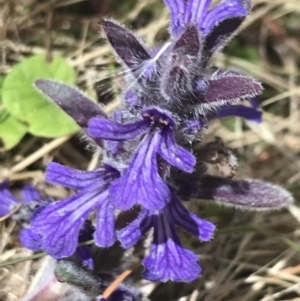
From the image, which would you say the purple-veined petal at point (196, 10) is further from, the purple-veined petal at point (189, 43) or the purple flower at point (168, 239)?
the purple flower at point (168, 239)

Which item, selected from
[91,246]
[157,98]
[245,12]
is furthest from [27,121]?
[245,12]

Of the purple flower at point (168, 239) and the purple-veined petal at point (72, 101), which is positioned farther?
the purple-veined petal at point (72, 101)

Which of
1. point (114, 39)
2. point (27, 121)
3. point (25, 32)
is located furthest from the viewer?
point (25, 32)

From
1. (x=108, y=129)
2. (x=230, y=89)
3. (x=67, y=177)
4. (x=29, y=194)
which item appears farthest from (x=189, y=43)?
(x=29, y=194)

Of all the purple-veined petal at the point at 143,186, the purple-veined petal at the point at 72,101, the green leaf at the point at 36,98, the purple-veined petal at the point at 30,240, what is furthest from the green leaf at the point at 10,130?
the purple-veined petal at the point at 143,186

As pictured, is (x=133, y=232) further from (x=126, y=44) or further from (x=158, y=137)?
(x=126, y=44)

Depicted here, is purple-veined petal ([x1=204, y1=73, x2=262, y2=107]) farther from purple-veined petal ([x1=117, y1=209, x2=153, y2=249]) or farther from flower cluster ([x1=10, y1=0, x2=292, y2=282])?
purple-veined petal ([x1=117, y1=209, x2=153, y2=249])

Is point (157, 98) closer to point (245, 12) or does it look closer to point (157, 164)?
point (157, 164)
